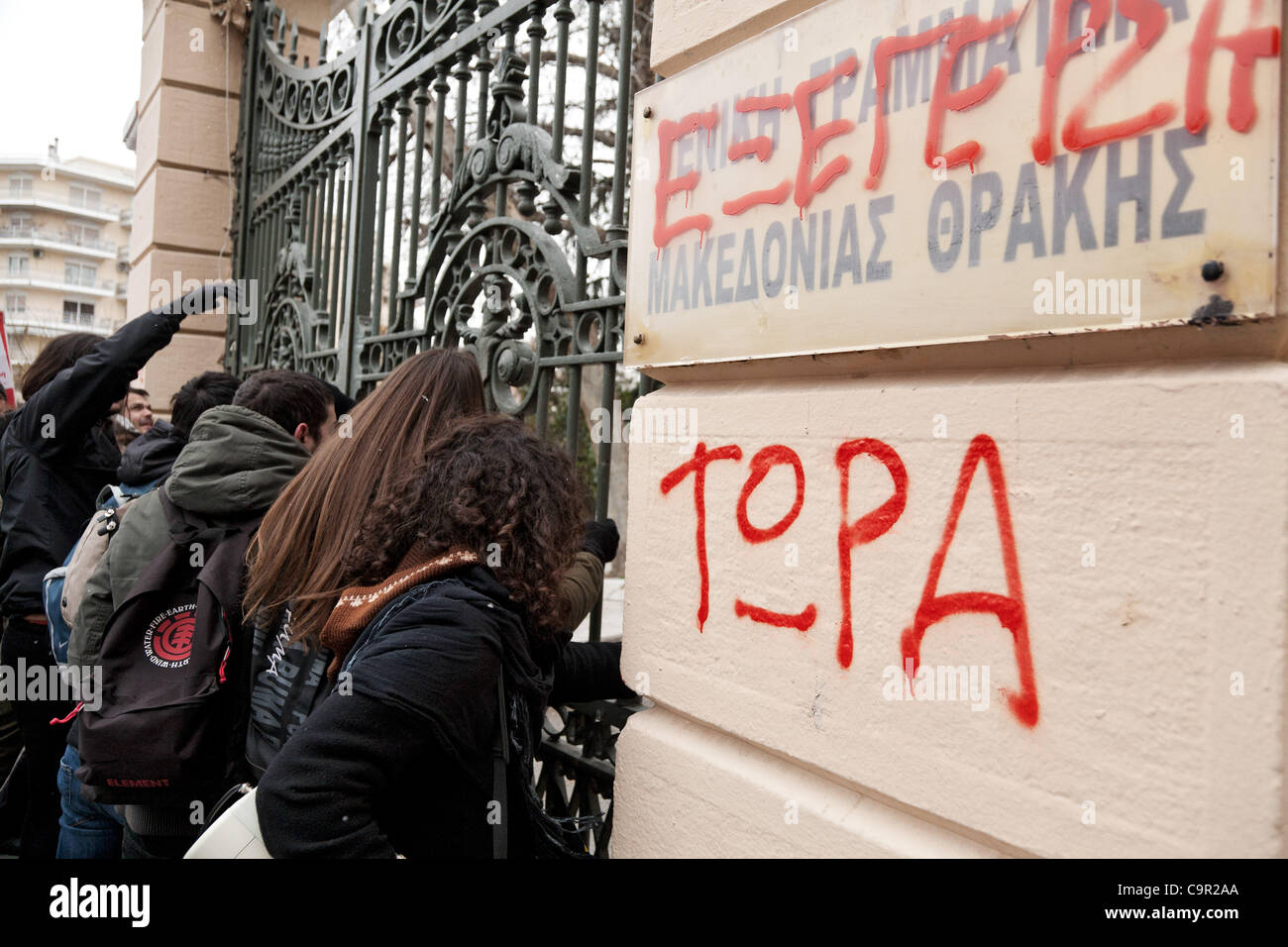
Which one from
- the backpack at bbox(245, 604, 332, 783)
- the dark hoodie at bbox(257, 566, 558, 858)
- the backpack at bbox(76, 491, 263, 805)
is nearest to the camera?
the dark hoodie at bbox(257, 566, 558, 858)

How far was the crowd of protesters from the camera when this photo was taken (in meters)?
1.42

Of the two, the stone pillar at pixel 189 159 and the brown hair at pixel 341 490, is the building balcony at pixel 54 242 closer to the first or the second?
the stone pillar at pixel 189 159

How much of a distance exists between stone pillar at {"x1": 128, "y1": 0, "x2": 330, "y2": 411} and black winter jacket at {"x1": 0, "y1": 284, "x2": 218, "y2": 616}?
2.85 metres

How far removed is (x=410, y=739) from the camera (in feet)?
4.62

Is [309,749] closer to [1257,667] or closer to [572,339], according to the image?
[1257,667]

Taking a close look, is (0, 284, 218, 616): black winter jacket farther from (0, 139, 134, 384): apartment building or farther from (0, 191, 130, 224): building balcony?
(0, 191, 130, 224): building balcony

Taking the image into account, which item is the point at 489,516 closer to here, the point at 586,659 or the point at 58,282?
the point at 586,659

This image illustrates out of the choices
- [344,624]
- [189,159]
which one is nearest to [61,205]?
[189,159]

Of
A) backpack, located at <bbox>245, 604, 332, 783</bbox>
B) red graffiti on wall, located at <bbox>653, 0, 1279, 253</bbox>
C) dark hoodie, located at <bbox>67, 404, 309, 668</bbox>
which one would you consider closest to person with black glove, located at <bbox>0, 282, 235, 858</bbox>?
dark hoodie, located at <bbox>67, 404, 309, 668</bbox>

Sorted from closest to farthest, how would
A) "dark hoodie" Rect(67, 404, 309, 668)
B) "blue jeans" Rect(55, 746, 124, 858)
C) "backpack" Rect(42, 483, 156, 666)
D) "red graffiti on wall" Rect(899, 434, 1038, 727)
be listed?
"red graffiti on wall" Rect(899, 434, 1038, 727) → "dark hoodie" Rect(67, 404, 309, 668) → "backpack" Rect(42, 483, 156, 666) → "blue jeans" Rect(55, 746, 124, 858)

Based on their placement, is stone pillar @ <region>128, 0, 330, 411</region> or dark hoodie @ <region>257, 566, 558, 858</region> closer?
dark hoodie @ <region>257, 566, 558, 858</region>

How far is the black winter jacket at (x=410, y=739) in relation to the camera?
4.55 feet
